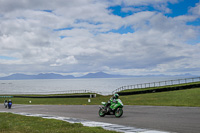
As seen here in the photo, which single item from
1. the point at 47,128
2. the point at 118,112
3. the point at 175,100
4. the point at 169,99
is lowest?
the point at 47,128

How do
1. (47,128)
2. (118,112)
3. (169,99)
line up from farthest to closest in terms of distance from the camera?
(169,99), (118,112), (47,128)

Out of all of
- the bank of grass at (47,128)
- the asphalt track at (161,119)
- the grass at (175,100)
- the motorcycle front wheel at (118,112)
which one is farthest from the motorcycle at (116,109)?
the grass at (175,100)

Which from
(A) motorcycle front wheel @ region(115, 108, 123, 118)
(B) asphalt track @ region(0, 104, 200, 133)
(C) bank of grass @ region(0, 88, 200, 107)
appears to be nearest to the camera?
(B) asphalt track @ region(0, 104, 200, 133)

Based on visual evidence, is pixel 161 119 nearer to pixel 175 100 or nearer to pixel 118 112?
pixel 118 112

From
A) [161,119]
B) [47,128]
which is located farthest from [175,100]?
[47,128]

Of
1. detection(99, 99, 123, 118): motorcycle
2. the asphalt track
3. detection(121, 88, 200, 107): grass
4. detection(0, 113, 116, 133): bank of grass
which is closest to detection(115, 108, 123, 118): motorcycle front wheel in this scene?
detection(99, 99, 123, 118): motorcycle

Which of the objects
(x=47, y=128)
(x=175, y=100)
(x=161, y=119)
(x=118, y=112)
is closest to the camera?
(x=47, y=128)

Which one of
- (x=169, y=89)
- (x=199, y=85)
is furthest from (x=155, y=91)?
(x=199, y=85)

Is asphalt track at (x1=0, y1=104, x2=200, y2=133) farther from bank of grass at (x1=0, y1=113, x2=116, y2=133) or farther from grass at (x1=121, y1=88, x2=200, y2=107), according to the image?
grass at (x1=121, y1=88, x2=200, y2=107)

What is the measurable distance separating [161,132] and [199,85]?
3082 centimetres

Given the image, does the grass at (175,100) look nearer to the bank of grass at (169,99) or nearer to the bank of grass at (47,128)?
the bank of grass at (169,99)

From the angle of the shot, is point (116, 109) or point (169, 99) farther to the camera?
point (169, 99)

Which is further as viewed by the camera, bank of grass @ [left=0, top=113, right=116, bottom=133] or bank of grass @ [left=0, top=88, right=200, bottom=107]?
bank of grass @ [left=0, top=88, right=200, bottom=107]

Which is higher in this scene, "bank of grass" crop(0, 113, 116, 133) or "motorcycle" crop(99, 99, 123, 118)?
"motorcycle" crop(99, 99, 123, 118)
